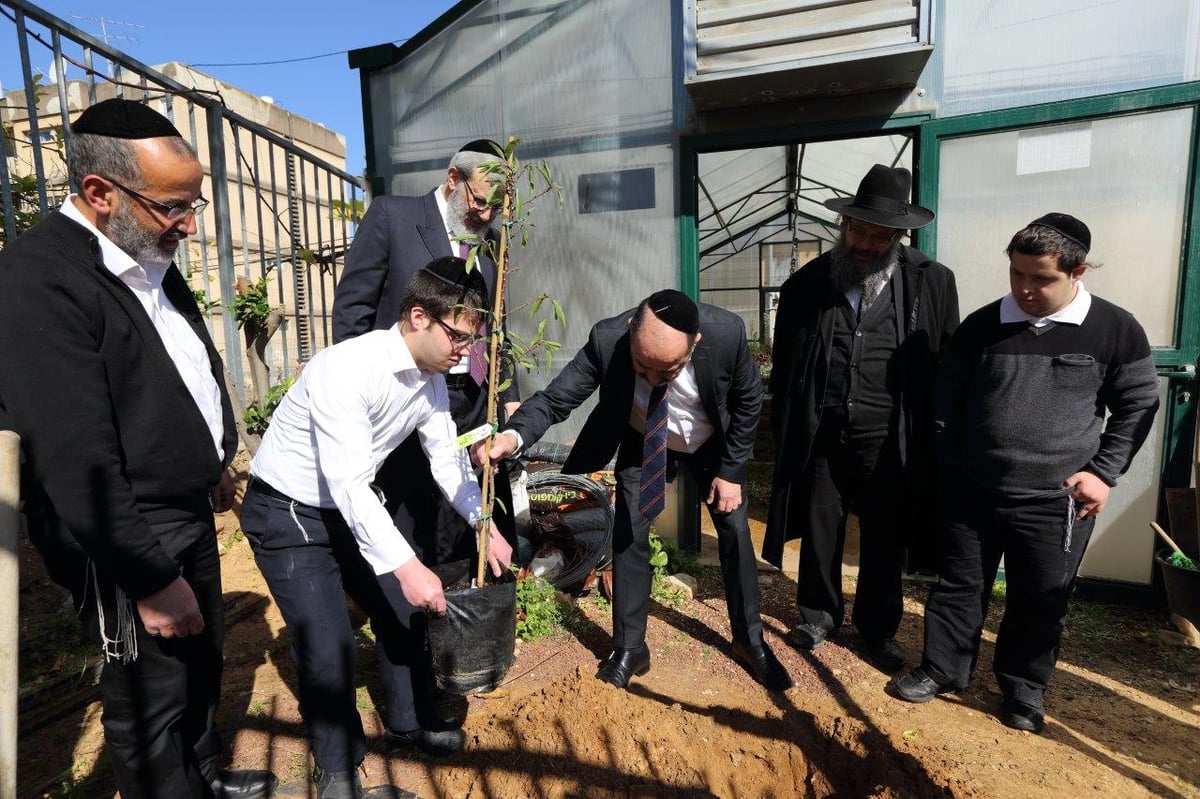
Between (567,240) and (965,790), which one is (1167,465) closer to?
(965,790)

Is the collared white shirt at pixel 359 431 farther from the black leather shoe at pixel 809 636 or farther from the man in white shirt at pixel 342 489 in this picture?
the black leather shoe at pixel 809 636

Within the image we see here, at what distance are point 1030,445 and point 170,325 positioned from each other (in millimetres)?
3110

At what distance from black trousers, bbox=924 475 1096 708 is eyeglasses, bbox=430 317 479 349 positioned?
2.17m

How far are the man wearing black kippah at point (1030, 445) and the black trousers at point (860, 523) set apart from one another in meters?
0.30

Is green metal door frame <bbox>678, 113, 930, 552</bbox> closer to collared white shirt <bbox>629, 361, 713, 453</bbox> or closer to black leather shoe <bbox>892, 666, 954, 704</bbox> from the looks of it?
collared white shirt <bbox>629, 361, 713, 453</bbox>

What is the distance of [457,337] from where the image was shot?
7.45 feet

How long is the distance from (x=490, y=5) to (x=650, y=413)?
10.4 ft

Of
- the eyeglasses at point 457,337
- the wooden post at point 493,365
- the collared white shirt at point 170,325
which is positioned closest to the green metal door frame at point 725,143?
the wooden post at point 493,365

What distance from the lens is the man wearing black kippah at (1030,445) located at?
269 centimetres

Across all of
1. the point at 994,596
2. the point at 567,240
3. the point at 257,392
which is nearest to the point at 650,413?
the point at 567,240

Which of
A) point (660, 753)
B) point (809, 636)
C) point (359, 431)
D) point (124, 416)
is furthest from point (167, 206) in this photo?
point (809, 636)

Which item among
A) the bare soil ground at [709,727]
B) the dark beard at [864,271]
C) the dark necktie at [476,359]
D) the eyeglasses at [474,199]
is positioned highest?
the eyeglasses at [474,199]

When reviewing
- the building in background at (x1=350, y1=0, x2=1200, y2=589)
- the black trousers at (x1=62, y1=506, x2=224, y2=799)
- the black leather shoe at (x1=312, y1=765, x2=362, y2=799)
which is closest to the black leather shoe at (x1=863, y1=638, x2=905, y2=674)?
the building in background at (x1=350, y1=0, x2=1200, y2=589)

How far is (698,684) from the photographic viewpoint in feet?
11.0
